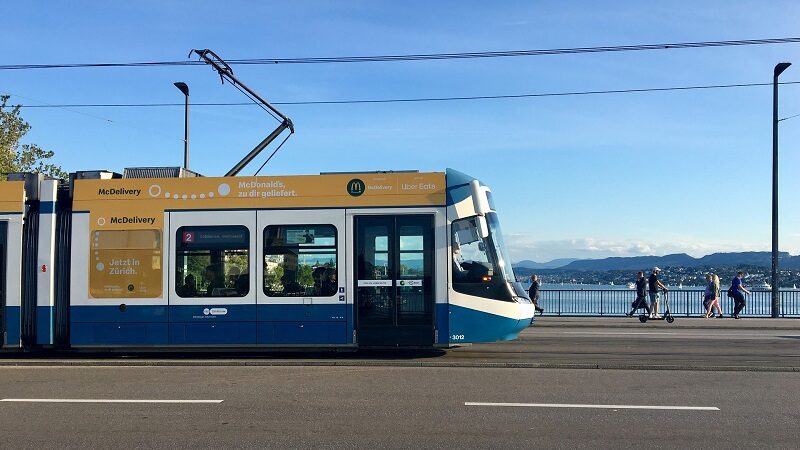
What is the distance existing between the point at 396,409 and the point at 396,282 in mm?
3941

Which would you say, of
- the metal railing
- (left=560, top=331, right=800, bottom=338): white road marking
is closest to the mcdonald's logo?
(left=560, top=331, right=800, bottom=338): white road marking

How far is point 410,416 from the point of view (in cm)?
757

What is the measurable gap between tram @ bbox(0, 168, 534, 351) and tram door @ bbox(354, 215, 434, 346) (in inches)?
0.7

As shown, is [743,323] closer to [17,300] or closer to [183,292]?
[183,292]

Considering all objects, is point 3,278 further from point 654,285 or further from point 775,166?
point 775,166

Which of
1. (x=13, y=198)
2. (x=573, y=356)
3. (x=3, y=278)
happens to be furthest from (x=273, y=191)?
(x=573, y=356)

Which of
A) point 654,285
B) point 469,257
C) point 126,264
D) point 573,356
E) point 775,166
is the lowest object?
point 573,356

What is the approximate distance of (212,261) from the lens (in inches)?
474

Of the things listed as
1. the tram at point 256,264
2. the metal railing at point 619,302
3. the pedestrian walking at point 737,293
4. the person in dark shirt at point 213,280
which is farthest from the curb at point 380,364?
the metal railing at point 619,302

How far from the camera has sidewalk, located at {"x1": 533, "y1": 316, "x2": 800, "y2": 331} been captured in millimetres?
18922

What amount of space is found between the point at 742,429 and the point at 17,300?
11.1 meters

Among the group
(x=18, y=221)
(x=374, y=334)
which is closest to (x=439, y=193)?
(x=374, y=334)

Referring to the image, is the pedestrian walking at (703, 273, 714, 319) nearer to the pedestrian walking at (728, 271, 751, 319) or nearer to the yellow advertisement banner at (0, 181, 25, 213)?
the pedestrian walking at (728, 271, 751, 319)

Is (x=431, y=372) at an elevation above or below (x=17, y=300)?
below
